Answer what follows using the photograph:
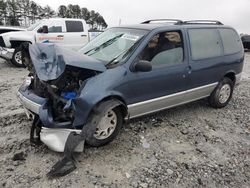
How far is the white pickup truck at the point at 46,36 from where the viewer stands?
30.4 feet

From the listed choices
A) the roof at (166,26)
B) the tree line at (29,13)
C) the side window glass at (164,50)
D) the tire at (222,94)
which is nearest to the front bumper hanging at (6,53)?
the roof at (166,26)

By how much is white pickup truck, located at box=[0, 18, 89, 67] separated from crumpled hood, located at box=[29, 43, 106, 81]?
17.8 ft

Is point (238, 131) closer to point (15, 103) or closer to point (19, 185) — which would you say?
point (19, 185)

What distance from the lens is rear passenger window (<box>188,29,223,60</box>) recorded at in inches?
185

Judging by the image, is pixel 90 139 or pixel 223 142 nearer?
pixel 90 139

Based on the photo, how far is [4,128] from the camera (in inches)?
165

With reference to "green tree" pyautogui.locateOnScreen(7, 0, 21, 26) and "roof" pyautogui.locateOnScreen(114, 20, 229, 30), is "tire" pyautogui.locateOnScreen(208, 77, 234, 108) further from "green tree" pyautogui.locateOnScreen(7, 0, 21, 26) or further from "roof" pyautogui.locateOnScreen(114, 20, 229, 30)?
"green tree" pyautogui.locateOnScreen(7, 0, 21, 26)

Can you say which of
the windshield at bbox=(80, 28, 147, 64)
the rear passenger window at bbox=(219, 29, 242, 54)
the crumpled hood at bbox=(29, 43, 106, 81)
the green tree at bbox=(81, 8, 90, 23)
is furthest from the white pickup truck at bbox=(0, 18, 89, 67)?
the green tree at bbox=(81, 8, 90, 23)

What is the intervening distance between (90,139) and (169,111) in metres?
2.15

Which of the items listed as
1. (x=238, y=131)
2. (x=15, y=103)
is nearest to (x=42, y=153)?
(x=15, y=103)

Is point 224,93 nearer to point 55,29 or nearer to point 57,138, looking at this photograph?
point 57,138

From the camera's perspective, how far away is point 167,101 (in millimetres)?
4434

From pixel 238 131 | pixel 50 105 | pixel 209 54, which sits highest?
pixel 209 54

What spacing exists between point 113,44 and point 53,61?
115 cm
